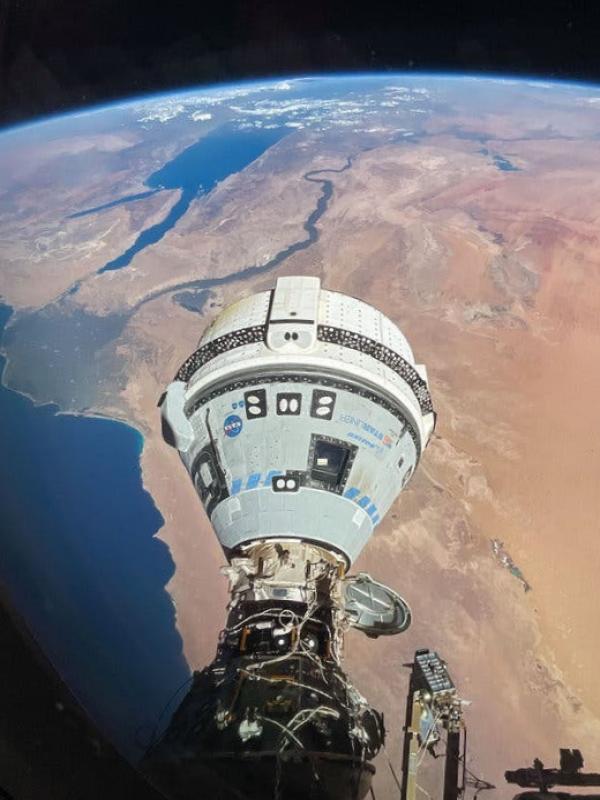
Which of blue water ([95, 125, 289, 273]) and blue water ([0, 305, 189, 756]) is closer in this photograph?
blue water ([0, 305, 189, 756])

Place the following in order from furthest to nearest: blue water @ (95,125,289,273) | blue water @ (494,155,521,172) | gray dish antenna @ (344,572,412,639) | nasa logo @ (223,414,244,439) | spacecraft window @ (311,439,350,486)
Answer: blue water @ (95,125,289,273), blue water @ (494,155,521,172), gray dish antenna @ (344,572,412,639), nasa logo @ (223,414,244,439), spacecraft window @ (311,439,350,486)

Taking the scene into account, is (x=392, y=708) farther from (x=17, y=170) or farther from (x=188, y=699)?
(x=17, y=170)

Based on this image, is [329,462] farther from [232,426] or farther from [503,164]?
[503,164]

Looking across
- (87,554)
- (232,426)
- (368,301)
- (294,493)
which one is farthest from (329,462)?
(87,554)

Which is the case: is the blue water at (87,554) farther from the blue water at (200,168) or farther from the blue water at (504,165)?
the blue water at (504,165)

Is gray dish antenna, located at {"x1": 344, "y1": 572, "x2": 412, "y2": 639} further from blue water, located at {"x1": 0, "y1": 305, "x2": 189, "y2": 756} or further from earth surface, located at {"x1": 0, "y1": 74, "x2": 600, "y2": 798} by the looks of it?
blue water, located at {"x1": 0, "y1": 305, "x2": 189, "y2": 756}

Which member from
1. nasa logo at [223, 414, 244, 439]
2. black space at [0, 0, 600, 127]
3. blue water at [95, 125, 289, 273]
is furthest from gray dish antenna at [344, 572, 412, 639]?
black space at [0, 0, 600, 127]
